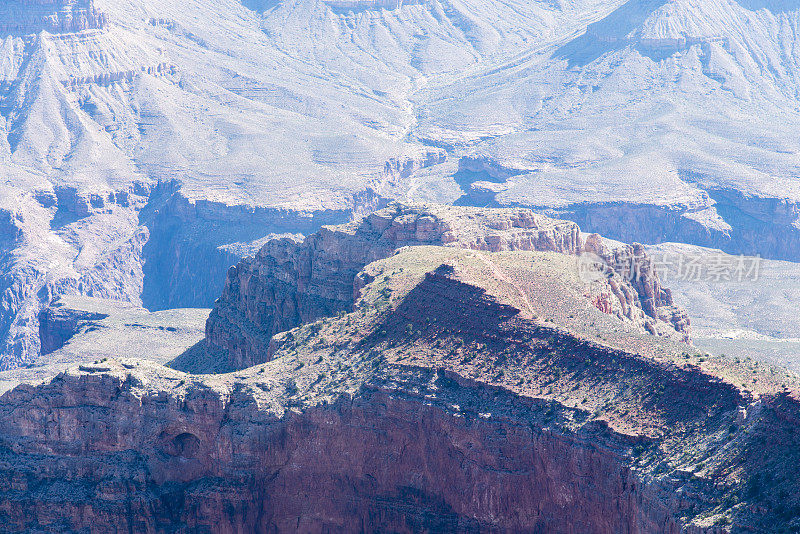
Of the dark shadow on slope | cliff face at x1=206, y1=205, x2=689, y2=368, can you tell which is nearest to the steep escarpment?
cliff face at x1=206, y1=205, x2=689, y2=368

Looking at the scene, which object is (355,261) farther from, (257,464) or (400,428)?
(400,428)

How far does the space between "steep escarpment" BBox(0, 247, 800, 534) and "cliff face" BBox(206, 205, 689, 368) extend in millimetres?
20135

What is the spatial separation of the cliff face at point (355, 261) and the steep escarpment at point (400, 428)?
20.1 meters

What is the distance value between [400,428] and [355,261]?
35405 mm

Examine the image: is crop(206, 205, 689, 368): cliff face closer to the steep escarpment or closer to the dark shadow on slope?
the dark shadow on slope

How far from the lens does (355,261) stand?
115 m

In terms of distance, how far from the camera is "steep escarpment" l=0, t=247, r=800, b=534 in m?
72.5

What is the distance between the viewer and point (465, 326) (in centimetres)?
8412

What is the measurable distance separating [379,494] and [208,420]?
1085cm

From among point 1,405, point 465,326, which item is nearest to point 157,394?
point 1,405
